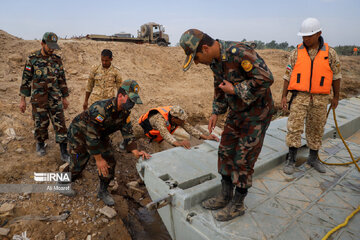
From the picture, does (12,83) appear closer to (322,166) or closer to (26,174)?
(26,174)

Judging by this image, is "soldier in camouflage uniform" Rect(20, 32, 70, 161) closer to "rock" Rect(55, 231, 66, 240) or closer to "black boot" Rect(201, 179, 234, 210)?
"rock" Rect(55, 231, 66, 240)

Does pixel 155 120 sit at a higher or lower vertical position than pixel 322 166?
higher

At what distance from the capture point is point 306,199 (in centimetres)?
222

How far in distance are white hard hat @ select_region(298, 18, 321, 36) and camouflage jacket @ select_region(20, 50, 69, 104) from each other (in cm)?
324

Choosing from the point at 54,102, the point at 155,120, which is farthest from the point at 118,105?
the point at 54,102

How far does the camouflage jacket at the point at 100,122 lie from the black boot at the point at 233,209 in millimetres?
1201

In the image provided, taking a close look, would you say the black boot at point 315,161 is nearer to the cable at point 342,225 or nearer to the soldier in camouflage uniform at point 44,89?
the cable at point 342,225

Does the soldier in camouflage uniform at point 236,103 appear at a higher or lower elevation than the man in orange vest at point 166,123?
higher

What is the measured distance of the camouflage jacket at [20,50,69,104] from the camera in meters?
3.23

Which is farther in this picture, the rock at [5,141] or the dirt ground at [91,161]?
the rock at [5,141]

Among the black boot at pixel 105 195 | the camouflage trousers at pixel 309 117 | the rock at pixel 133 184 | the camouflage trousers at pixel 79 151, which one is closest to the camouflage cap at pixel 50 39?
the camouflage trousers at pixel 79 151

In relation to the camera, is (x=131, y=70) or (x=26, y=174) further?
(x=131, y=70)

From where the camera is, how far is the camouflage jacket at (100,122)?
7.36 feet

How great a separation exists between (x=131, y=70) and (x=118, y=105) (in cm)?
658
